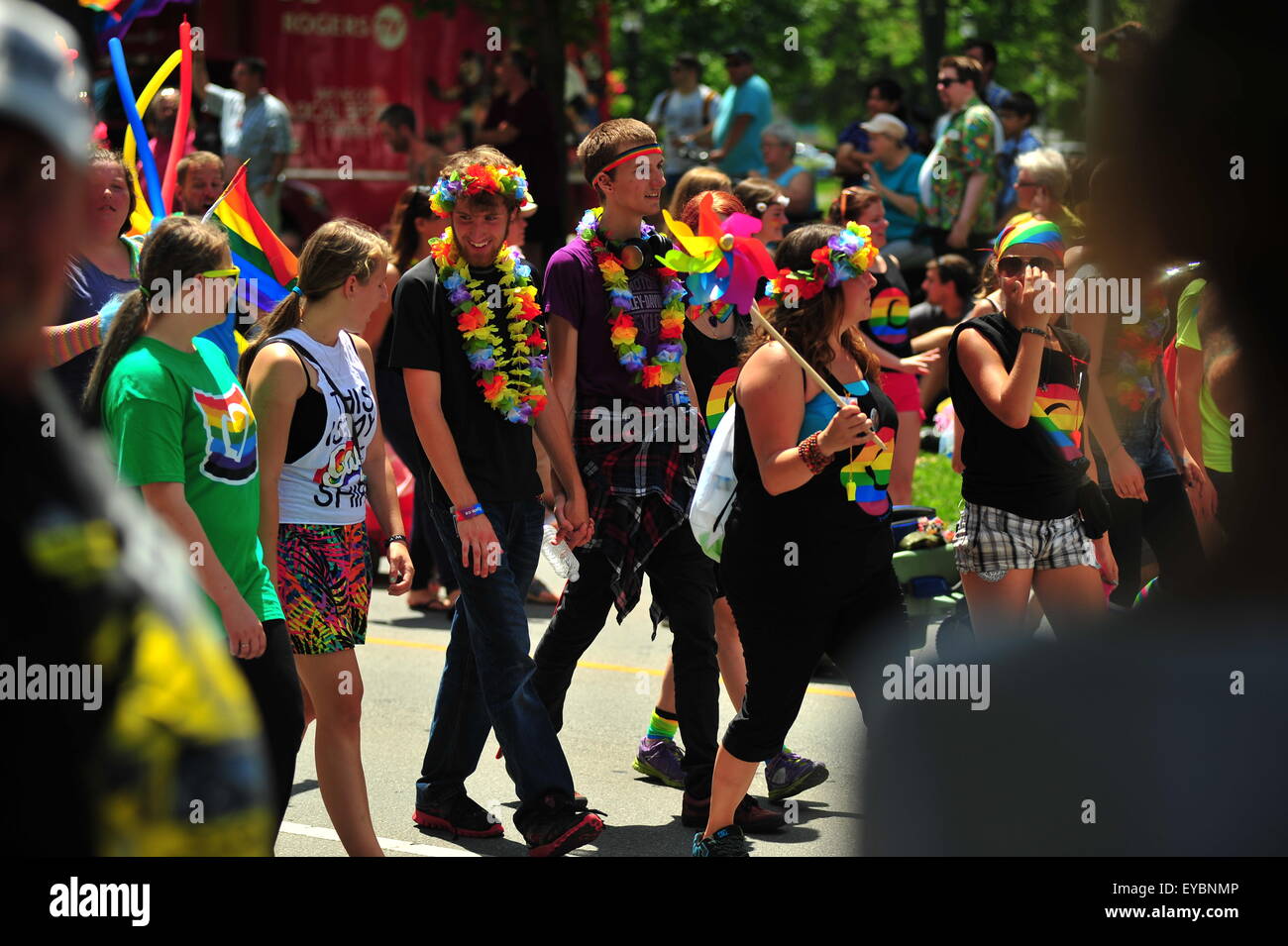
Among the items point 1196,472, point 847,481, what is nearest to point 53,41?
point 847,481

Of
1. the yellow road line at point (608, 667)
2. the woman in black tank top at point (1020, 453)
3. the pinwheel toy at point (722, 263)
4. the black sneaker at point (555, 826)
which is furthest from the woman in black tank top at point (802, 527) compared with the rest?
the yellow road line at point (608, 667)

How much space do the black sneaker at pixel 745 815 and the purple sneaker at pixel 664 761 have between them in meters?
0.42

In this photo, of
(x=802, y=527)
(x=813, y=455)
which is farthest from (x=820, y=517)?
(x=813, y=455)

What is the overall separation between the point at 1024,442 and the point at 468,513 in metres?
1.81

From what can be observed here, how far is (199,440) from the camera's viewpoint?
3.87 m

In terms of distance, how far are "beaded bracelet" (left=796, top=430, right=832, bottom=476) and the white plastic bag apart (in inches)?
13.8

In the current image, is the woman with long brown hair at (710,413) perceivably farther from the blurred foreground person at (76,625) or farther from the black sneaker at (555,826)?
the blurred foreground person at (76,625)

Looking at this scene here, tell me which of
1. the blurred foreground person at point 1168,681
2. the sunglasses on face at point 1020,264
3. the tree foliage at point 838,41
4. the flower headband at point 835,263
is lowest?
the blurred foreground person at point 1168,681

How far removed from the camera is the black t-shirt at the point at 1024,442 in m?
5.26

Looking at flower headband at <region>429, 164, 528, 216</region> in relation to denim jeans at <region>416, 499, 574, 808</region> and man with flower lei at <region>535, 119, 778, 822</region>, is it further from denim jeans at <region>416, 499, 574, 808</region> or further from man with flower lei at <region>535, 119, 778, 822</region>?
denim jeans at <region>416, 499, 574, 808</region>

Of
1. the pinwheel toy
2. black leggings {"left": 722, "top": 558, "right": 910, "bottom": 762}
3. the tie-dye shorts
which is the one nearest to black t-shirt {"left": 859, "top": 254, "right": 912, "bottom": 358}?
the pinwheel toy

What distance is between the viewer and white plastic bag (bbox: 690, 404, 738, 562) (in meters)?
4.80

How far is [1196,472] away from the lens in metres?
6.12
